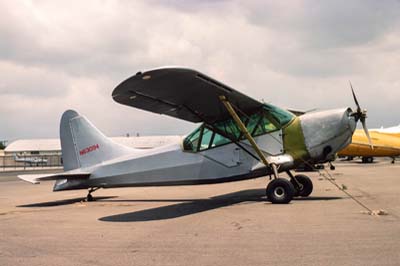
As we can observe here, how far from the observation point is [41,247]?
22.2 feet

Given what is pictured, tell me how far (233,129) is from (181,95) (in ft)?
6.84

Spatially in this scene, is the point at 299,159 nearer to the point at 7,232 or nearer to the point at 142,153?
the point at 142,153

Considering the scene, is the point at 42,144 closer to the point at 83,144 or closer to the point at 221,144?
the point at 83,144

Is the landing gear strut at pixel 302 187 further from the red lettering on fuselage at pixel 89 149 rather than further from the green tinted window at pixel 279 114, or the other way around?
the red lettering on fuselage at pixel 89 149

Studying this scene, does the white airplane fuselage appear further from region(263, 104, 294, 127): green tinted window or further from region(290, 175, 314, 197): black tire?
region(290, 175, 314, 197): black tire

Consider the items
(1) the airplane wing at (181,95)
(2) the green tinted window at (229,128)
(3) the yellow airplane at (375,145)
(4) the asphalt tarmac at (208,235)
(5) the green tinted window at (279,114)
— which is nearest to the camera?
(4) the asphalt tarmac at (208,235)

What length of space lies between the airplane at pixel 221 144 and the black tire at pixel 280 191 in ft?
0.08

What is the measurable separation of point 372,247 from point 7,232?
6134 mm

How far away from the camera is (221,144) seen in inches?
515

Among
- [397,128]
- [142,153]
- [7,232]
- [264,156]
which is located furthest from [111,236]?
[397,128]

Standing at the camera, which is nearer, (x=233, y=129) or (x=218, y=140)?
(x=233, y=129)

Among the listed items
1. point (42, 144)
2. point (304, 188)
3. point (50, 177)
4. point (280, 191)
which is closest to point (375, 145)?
point (304, 188)

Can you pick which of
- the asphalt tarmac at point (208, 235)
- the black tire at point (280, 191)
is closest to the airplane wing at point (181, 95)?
the black tire at point (280, 191)

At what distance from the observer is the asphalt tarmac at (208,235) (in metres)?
5.70
